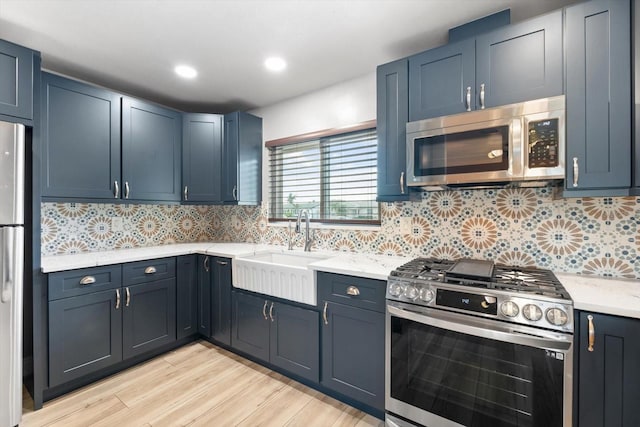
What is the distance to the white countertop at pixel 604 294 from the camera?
121cm

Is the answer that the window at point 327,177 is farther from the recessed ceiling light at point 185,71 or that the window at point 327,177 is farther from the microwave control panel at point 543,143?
the microwave control panel at point 543,143

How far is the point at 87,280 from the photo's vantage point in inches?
84.4

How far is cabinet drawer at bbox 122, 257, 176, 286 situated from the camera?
238 centimetres

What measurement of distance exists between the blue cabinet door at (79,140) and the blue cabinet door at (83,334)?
2.64ft

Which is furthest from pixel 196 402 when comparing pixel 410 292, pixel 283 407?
pixel 410 292

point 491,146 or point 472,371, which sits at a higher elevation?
point 491,146

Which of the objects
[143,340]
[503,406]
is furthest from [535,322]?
[143,340]

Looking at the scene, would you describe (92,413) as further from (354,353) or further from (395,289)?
(395,289)

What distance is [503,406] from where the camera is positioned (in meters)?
1.39

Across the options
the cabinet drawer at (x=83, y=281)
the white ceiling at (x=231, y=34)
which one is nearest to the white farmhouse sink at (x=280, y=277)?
the cabinet drawer at (x=83, y=281)

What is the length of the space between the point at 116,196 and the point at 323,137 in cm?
188

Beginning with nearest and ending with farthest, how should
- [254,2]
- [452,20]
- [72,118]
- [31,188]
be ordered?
[254,2]
[452,20]
[31,188]
[72,118]

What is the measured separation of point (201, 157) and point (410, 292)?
2484 millimetres

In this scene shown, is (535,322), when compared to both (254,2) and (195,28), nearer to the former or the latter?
(254,2)
